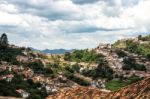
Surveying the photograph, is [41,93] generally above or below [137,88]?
below

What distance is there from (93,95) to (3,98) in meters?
3.27

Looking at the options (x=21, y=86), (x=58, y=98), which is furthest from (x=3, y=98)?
(x=21, y=86)

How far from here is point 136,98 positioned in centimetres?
845

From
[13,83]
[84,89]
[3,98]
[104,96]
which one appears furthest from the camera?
[13,83]

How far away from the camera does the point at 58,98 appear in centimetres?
1062

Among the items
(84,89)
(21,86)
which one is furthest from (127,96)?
(21,86)

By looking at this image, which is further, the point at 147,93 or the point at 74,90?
the point at 74,90

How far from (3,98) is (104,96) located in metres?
3.62

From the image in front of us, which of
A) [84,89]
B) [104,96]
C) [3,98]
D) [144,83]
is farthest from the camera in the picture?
[3,98]

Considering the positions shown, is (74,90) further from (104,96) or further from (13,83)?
(13,83)

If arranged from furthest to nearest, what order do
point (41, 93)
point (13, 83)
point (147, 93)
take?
point (13, 83) < point (41, 93) < point (147, 93)

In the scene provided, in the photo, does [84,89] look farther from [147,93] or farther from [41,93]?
[41,93]

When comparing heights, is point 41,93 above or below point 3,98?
below

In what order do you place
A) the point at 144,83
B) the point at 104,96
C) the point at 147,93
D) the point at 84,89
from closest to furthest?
1. the point at 147,93
2. the point at 144,83
3. the point at 104,96
4. the point at 84,89
